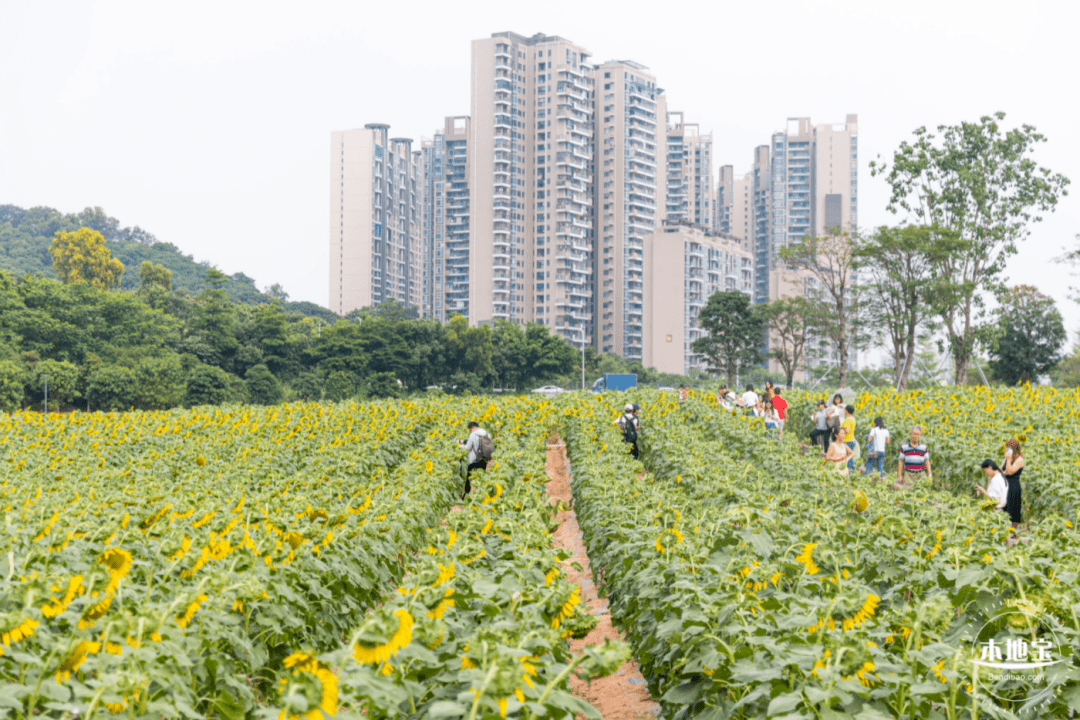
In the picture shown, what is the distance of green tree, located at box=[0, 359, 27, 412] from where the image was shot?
116ft

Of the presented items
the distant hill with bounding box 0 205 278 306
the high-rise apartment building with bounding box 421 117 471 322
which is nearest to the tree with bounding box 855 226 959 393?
the high-rise apartment building with bounding box 421 117 471 322

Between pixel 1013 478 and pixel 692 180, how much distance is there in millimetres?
107852

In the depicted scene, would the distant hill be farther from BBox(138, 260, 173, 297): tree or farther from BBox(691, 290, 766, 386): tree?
BBox(691, 290, 766, 386): tree

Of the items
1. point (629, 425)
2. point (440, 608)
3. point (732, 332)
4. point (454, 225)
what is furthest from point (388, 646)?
point (454, 225)

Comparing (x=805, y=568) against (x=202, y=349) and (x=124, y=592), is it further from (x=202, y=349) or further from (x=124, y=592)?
(x=202, y=349)

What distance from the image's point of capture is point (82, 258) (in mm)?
65125

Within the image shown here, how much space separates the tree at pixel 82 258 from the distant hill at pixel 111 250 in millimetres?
16798

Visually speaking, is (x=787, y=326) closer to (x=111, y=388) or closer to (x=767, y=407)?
(x=767, y=407)

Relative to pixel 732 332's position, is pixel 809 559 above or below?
below

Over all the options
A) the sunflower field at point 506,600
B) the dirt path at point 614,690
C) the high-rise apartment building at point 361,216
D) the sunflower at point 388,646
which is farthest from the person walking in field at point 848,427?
Answer: the high-rise apartment building at point 361,216

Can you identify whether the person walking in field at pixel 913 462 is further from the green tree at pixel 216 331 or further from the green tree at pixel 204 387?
the green tree at pixel 216 331

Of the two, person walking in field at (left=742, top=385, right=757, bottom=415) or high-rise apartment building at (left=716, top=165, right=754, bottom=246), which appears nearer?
person walking in field at (left=742, top=385, right=757, bottom=415)

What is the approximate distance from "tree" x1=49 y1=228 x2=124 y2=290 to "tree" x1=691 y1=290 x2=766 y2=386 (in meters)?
51.0

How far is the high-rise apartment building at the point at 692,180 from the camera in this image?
344 feet
